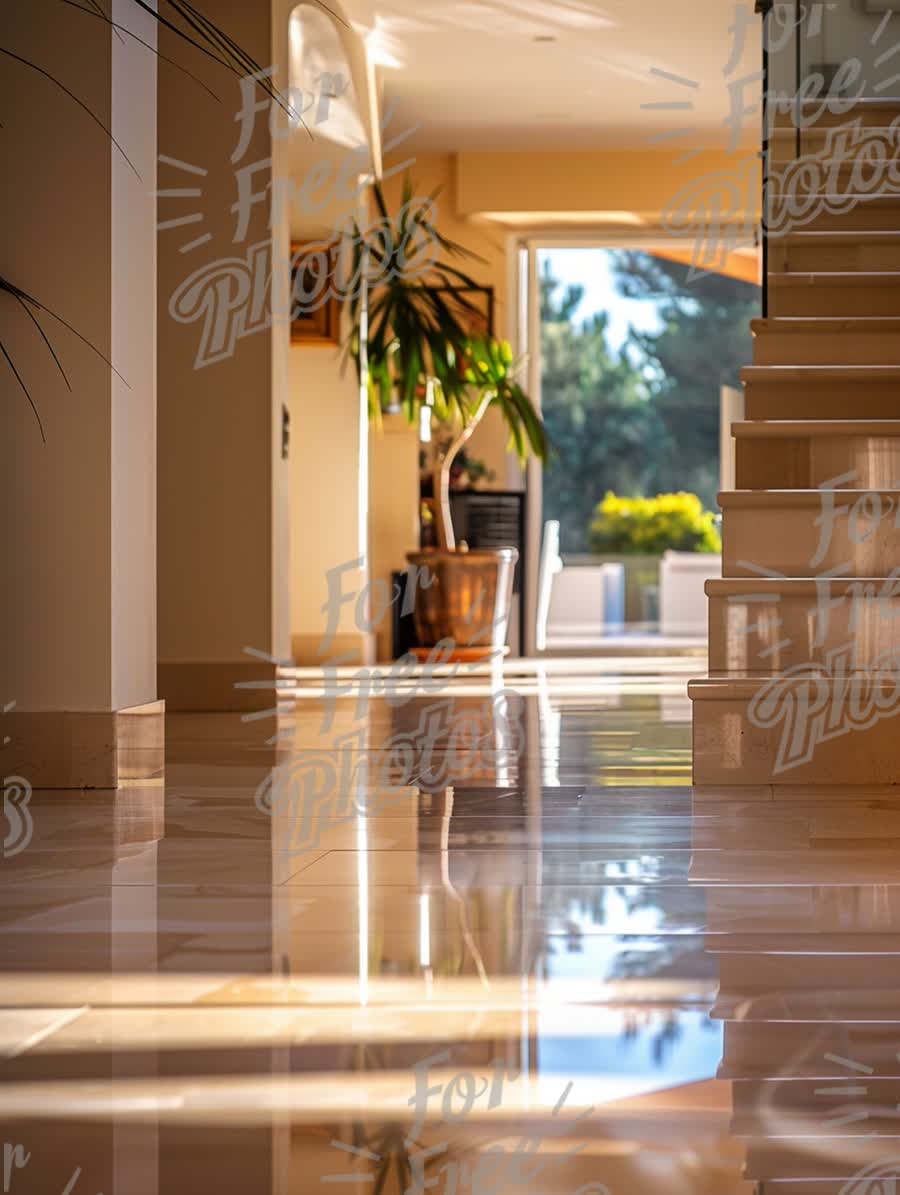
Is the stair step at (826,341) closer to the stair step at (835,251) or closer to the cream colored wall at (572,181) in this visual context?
the stair step at (835,251)

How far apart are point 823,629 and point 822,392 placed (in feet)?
3.64

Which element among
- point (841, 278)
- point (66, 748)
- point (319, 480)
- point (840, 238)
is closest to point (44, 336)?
point (66, 748)

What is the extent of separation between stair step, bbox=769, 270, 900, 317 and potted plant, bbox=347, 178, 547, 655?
91.1 inches

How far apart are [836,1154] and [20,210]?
2.26 meters

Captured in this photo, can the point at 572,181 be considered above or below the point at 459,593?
above

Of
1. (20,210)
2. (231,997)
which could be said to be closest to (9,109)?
(20,210)

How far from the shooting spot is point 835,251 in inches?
182

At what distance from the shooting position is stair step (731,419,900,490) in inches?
131

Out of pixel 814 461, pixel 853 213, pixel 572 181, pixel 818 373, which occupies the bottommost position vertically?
pixel 814 461

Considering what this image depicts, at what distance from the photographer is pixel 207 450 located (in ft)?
15.8

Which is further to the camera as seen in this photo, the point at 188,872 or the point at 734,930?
the point at 188,872

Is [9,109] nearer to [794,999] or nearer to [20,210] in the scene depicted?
[20,210]

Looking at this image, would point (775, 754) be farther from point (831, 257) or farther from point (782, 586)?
point (831, 257)

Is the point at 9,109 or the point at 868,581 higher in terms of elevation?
the point at 9,109
